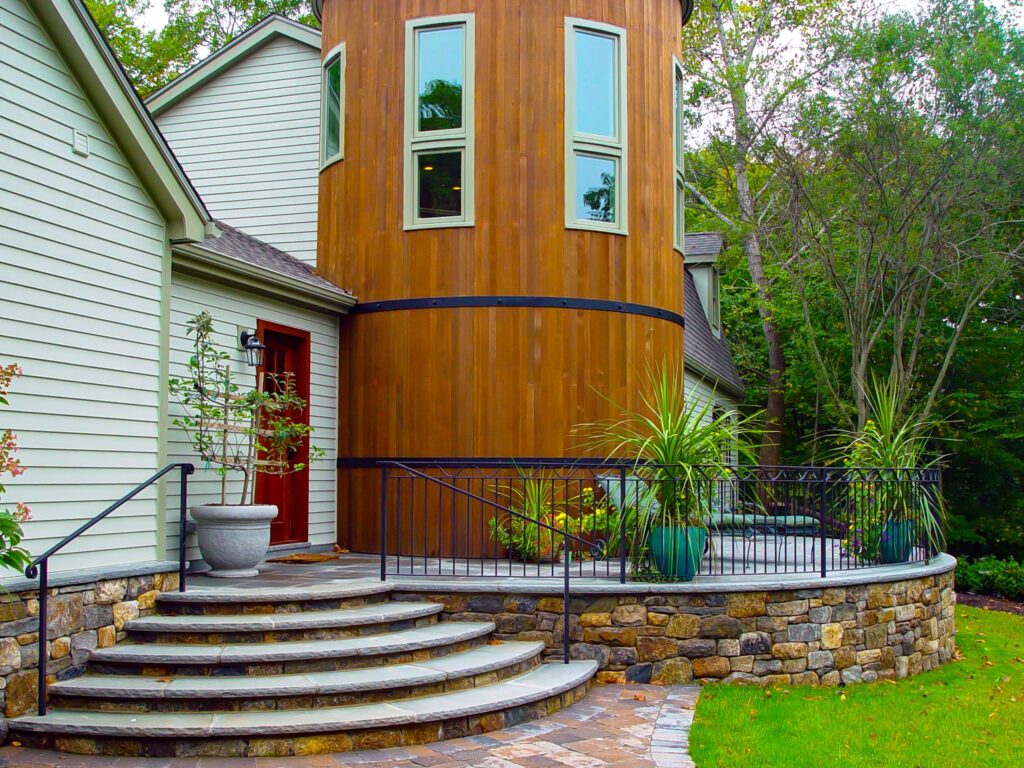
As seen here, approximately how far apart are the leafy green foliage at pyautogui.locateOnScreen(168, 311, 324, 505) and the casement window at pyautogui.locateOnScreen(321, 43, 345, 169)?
322cm

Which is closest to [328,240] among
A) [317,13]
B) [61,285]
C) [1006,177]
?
[317,13]

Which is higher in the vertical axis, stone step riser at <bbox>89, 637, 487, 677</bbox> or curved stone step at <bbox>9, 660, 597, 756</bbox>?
stone step riser at <bbox>89, 637, 487, 677</bbox>

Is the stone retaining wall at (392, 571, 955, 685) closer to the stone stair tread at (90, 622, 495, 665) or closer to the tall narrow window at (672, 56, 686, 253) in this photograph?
the stone stair tread at (90, 622, 495, 665)

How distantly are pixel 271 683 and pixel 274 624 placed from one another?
0.60 metres

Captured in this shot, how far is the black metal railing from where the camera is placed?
7383mm

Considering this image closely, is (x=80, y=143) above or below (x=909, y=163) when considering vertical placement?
below

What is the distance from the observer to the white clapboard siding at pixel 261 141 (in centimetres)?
1138

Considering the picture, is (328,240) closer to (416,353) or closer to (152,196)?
(416,353)

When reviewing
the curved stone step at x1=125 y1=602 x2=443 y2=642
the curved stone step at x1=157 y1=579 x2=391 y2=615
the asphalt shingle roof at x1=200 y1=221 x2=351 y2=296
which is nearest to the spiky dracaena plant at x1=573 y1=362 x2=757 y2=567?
the curved stone step at x1=125 y1=602 x2=443 y2=642

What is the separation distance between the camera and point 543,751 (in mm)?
5328

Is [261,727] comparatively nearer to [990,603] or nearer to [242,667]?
[242,667]

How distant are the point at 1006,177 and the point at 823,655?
33.1 ft

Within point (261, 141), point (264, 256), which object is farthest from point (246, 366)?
point (261, 141)

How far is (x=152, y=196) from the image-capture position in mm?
6844
